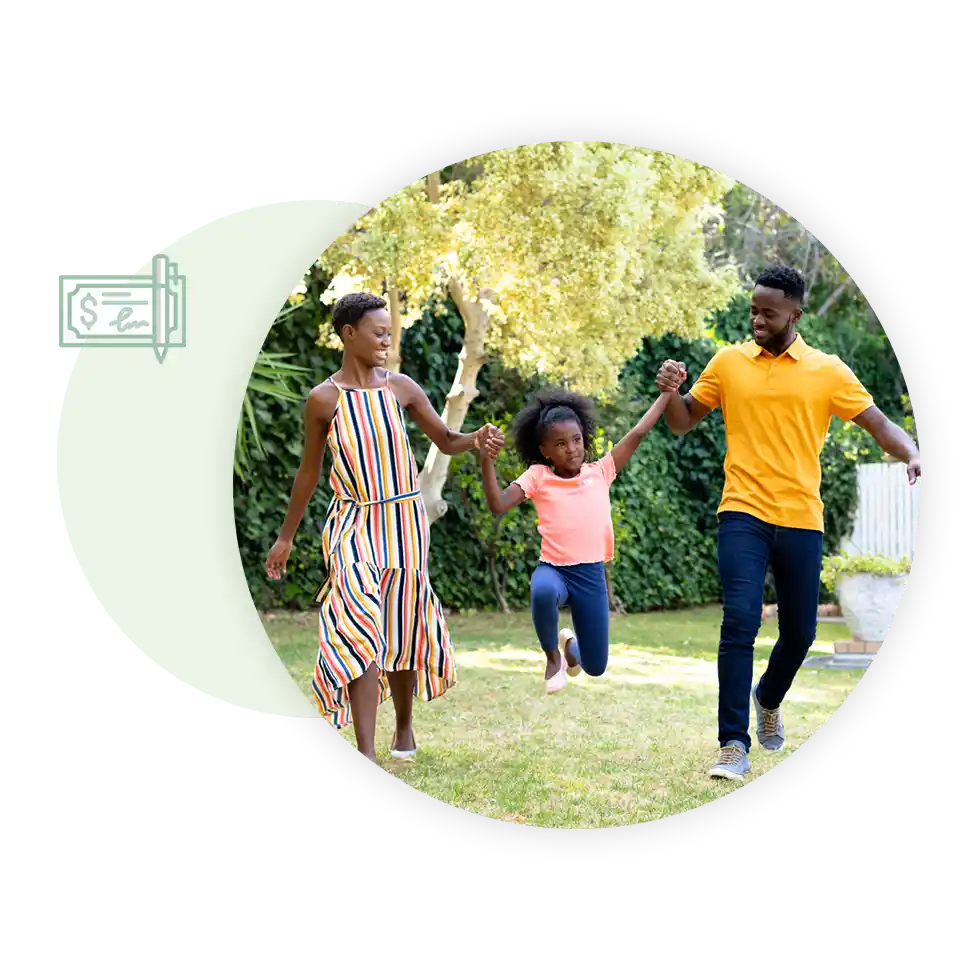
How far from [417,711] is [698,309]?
2398mm

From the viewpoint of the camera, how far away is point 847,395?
4.89 metres

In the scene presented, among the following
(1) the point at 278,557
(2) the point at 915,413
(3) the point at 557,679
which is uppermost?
(2) the point at 915,413

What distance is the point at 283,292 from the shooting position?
4957 mm

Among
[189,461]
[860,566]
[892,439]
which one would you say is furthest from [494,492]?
[860,566]

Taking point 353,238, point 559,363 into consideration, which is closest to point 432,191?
point 353,238

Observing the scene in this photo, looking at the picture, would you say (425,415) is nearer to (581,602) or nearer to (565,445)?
(565,445)

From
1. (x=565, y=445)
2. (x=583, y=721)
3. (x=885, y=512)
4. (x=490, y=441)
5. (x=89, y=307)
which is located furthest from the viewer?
(x=885, y=512)

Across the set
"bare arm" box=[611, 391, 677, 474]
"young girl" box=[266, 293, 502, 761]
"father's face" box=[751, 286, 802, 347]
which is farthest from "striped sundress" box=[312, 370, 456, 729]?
"father's face" box=[751, 286, 802, 347]

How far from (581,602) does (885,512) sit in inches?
114

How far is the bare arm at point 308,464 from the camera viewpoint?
16.3ft

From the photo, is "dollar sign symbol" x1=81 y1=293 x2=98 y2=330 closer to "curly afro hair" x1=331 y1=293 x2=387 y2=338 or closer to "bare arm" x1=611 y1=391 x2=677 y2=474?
"curly afro hair" x1=331 y1=293 x2=387 y2=338

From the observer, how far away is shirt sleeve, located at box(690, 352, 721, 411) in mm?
5004

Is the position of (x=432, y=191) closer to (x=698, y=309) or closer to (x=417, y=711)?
(x=698, y=309)

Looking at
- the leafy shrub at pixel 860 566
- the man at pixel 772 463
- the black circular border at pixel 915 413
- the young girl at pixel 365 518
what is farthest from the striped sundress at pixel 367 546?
the leafy shrub at pixel 860 566
